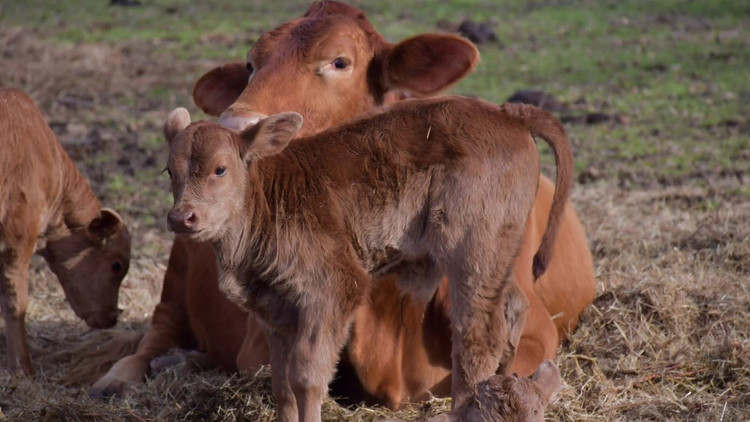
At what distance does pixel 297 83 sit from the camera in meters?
5.06

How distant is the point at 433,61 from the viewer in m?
5.31

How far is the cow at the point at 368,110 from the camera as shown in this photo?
197 inches

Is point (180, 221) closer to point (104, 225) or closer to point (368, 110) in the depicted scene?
point (368, 110)

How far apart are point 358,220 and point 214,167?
62 centimetres

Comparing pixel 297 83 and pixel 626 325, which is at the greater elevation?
pixel 297 83

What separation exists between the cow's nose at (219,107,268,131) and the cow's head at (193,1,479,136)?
0.22m

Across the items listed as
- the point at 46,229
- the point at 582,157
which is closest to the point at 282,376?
the point at 46,229

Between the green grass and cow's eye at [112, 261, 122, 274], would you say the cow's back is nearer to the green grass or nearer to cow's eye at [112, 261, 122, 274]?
cow's eye at [112, 261, 122, 274]

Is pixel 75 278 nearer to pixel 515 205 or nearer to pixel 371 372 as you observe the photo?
pixel 371 372

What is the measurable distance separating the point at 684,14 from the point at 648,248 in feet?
31.9

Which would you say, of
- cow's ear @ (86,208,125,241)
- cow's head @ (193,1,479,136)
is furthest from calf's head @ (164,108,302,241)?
cow's ear @ (86,208,125,241)

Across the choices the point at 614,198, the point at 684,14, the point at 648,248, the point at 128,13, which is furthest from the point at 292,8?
the point at 648,248

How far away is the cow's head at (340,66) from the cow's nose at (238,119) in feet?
0.72

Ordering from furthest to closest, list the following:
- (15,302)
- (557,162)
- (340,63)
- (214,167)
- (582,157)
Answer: (582,157)
(15,302)
(340,63)
(557,162)
(214,167)
